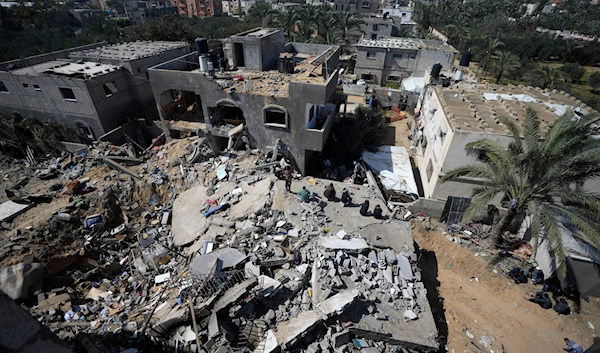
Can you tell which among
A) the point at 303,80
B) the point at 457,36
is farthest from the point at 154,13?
the point at 303,80

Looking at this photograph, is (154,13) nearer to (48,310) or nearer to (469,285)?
(48,310)

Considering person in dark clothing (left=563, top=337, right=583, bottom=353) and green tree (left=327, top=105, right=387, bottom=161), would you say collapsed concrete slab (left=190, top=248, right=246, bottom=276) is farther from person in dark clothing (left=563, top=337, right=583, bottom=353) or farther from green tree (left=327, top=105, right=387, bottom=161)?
person in dark clothing (left=563, top=337, right=583, bottom=353)

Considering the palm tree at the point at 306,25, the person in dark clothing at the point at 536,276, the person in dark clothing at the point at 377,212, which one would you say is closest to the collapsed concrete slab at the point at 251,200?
the person in dark clothing at the point at 377,212

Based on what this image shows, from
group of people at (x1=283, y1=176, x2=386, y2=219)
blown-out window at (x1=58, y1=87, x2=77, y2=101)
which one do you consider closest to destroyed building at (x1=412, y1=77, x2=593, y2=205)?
group of people at (x1=283, y1=176, x2=386, y2=219)

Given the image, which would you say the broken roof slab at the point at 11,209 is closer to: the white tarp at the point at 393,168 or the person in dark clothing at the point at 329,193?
the person in dark clothing at the point at 329,193

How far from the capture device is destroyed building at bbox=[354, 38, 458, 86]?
31.3 m

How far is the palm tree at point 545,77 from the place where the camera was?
1371 inches

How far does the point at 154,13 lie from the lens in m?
79.1

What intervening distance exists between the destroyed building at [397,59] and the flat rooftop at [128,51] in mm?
19958

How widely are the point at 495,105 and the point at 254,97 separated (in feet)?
47.3

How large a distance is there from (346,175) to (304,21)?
30.4 metres

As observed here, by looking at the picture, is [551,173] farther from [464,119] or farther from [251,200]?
[251,200]

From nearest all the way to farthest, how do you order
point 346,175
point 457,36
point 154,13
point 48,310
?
point 48,310 → point 346,175 → point 457,36 → point 154,13

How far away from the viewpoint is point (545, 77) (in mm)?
35125
